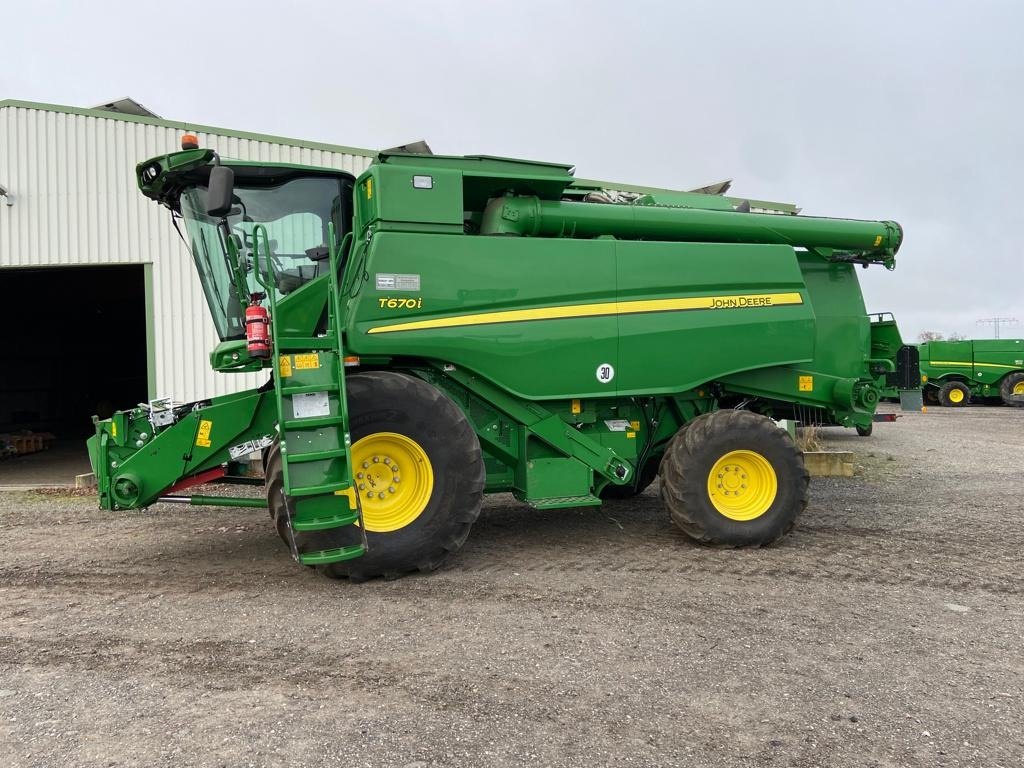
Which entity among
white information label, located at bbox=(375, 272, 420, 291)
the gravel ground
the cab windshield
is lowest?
the gravel ground

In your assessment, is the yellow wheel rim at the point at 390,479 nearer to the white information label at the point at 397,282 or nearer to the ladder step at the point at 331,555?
the ladder step at the point at 331,555

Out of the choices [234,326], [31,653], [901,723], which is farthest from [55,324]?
[901,723]

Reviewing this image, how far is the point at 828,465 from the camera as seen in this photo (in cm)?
940

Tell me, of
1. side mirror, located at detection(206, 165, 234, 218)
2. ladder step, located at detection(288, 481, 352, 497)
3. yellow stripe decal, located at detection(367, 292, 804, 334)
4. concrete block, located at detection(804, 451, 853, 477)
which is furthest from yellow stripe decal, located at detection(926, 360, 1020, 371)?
side mirror, located at detection(206, 165, 234, 218)

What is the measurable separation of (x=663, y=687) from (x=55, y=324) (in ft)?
72.7

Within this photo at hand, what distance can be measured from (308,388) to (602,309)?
2302 millimetres

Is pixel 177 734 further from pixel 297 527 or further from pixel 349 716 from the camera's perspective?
pixel 297 527

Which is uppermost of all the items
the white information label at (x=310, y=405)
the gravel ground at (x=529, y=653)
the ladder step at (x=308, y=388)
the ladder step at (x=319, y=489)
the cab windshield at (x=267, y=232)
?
the cab windshield at (x=267, y=232)

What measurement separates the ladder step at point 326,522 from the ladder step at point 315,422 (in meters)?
0.56

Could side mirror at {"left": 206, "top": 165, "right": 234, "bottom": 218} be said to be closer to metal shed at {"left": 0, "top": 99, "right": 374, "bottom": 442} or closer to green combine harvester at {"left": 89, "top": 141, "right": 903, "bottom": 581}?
green combine harvester at {"left": 89, "top": 141, "right": 903, "bottom": 581}

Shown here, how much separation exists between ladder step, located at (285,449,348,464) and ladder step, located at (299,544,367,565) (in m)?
0.58

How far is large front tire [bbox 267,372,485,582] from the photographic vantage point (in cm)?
468

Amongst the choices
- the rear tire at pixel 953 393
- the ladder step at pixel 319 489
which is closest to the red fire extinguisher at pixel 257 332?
the ladder step at pixel 319 489

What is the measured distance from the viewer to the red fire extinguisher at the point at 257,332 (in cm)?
464
